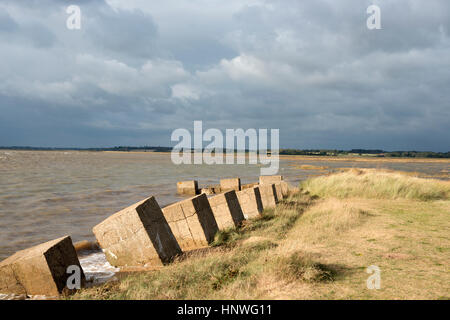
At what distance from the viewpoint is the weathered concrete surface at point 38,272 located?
208 inches

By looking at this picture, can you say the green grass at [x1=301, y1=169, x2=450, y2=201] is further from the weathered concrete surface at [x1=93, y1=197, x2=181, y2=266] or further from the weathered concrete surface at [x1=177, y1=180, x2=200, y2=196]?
the weathered concrete surface at [x1=93, y1=197, x2=181, y2=266]

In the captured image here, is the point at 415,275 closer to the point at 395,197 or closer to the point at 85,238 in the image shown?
the point at 85,238

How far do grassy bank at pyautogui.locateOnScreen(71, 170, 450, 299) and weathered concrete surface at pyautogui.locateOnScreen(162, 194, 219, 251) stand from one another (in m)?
0.42

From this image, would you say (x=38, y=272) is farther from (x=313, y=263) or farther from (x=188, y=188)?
(x=188, y=188)

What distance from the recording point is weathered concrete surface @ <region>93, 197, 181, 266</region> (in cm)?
628

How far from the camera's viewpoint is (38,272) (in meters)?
5.31

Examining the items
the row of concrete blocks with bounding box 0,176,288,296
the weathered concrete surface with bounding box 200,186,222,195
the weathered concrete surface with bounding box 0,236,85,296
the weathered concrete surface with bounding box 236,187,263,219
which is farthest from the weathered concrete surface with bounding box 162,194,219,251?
the weathered concrete surface with bounding box 200,186,222,195

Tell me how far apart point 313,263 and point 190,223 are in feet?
11.4

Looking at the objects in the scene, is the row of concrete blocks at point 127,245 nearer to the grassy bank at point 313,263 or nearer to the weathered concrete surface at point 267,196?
the grassy bank at point 313,263

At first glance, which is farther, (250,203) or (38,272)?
(250,203)

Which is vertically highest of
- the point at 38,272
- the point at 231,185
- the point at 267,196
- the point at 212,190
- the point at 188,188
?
the point at 267,196

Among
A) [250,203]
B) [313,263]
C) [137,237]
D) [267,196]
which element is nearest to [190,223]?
[137,237]
